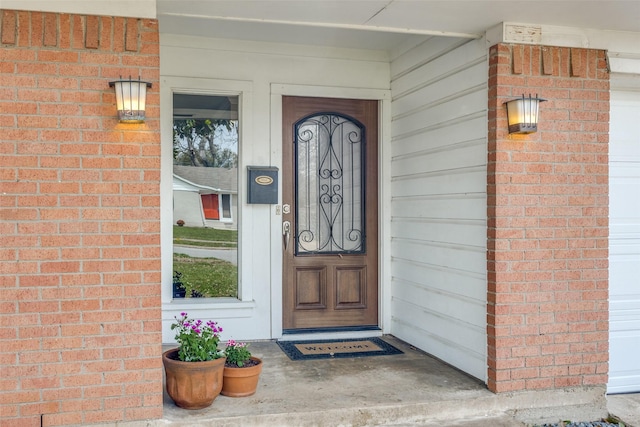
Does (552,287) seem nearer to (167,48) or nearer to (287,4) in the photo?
(287,4)

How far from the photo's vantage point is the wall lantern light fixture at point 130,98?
3219 millimetres

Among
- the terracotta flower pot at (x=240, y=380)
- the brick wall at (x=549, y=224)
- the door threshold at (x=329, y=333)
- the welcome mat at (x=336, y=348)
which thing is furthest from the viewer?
the door threshold at (x=329, y=333)

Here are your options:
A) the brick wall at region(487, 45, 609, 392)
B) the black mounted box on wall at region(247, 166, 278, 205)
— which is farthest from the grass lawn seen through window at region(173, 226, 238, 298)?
the brick wall at region(487, 45, 609, 392)

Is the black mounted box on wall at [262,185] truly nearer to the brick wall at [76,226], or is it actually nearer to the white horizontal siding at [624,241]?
the brick wall at [76,226]

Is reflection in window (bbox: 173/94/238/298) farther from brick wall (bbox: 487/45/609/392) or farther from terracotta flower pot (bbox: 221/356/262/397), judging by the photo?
brick wall (bbox: 487/45/609/392)

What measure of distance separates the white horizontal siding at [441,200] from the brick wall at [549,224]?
0.57ft

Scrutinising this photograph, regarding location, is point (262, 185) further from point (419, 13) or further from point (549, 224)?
point (549, 224)

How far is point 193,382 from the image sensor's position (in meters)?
3.48

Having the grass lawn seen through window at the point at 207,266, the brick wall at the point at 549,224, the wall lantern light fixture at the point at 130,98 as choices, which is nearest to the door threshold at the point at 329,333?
the grass lawn seen through window at the point at 207,266

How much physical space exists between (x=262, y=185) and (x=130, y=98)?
204 cm

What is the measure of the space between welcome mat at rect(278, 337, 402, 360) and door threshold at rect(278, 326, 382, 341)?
75mm

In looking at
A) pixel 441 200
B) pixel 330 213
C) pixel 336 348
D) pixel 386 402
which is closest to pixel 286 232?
pixel 330 213

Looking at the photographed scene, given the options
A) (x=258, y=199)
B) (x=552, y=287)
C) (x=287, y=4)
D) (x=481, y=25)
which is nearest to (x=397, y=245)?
(x=258, y=199)

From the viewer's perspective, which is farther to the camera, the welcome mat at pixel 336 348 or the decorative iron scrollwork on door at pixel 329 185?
the decorative iron scrollwork on door at pixel 329 185
